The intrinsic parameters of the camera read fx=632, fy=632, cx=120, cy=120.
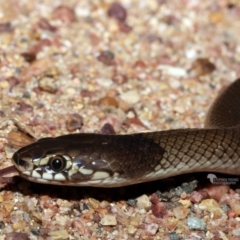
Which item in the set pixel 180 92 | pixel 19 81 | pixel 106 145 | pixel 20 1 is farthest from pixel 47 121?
pixel 20 1

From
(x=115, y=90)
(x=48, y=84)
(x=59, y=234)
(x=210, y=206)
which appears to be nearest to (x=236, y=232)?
(x=210, y=206)

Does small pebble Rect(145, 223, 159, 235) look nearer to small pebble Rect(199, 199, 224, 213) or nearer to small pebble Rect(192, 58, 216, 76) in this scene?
small pebble Rect(199, 199, 224, 213)

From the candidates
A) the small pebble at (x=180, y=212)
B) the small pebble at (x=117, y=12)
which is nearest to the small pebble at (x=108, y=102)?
the small pebble at (x=180, y=212)

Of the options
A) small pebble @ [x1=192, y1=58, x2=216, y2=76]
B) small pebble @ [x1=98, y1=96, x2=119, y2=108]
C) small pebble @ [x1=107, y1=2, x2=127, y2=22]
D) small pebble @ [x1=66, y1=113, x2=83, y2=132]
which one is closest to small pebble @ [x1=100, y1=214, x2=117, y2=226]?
small pebble @ [x1=66, y1=113, x2=83, y2=132]

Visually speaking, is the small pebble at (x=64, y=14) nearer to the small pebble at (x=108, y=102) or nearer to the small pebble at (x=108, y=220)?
the small pebble at (x=108, y=102)

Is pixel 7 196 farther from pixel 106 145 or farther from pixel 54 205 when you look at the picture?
pixel 106 145
